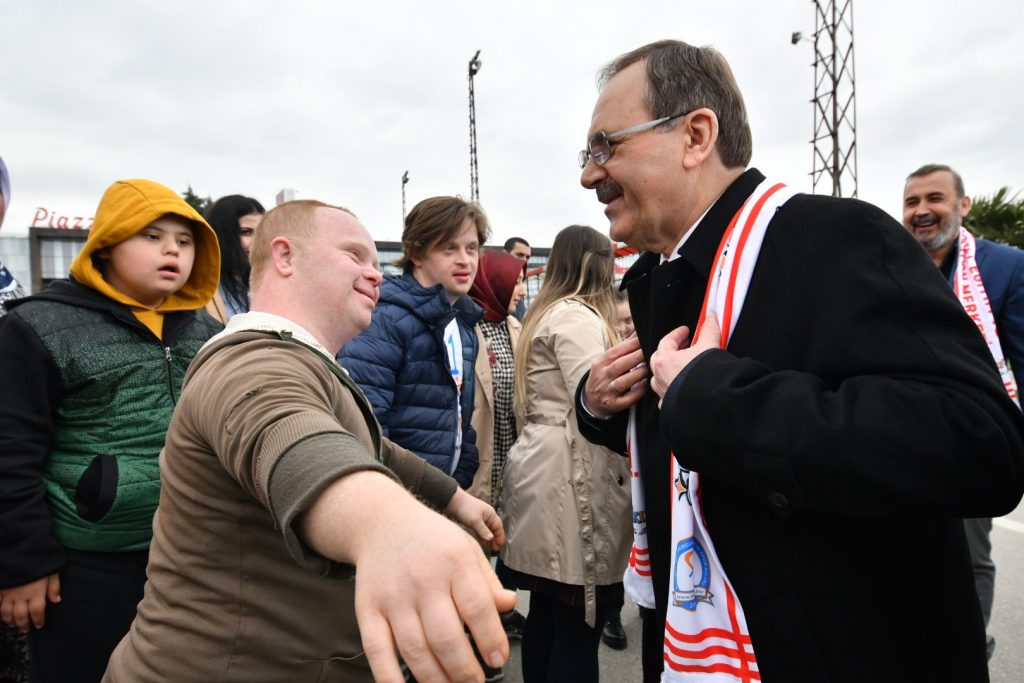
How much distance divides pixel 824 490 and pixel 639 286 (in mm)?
809

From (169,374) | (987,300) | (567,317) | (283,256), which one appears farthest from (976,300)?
(169,374)

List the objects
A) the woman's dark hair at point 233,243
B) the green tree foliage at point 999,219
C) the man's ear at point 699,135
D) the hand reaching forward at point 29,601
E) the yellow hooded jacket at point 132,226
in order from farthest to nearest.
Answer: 1. the green tree foliage at point 999,219
2. the woman's dark hair at point 233,243
3. the yellow hooded jacket at point 132,226
4. the hand reaching forward at point 29,601
5. the man's ear at point 699,135

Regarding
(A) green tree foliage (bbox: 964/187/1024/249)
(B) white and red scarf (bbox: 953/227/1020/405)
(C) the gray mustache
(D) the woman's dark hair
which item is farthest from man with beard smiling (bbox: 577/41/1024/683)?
(A) green tree foliage (bbox: 964/187/1024/249)

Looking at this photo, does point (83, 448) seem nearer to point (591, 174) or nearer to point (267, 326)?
point (267, 326)

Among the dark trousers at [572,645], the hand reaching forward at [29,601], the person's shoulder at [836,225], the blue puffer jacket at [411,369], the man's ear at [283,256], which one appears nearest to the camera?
the person's shoulder at [836,225]

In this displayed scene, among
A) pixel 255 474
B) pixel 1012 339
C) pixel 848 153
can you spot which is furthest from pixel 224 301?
pixel 848 153

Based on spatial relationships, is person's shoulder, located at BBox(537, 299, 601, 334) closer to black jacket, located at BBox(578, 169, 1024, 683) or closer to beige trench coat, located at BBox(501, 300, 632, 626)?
beige trench coat, located at BBox(501, 300, 632, 626)

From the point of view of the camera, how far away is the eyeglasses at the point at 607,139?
1.49 metres

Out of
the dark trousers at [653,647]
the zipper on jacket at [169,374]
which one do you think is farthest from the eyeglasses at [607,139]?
the zipper on jacket at [169,374]

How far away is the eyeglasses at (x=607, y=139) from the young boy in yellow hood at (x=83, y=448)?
1624mm

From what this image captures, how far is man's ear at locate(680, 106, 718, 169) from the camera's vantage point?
1.47 metres

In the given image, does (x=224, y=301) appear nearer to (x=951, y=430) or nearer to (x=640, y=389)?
(x=640, y=389)

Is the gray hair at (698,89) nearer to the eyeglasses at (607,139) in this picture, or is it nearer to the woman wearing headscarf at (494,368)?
the eyeglasses at (607,139)

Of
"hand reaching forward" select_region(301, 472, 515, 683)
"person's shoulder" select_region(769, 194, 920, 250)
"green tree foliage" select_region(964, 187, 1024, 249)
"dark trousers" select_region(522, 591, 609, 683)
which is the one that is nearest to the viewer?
"hand reaching forward" select_region(301, 472, 515, 683)
